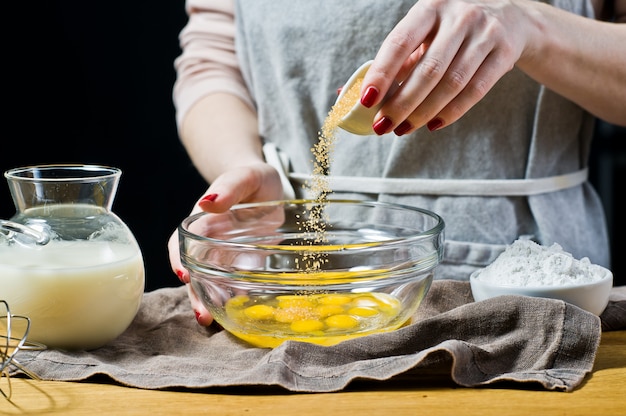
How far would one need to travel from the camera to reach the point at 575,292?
0.91 metres

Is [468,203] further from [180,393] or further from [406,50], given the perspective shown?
[180,393]

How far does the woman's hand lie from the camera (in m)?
0.87

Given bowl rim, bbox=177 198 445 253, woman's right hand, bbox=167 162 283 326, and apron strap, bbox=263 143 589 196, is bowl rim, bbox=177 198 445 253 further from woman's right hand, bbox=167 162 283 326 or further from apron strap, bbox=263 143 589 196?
apron strap, bbox=263 143 589 196

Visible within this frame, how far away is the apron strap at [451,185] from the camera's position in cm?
133

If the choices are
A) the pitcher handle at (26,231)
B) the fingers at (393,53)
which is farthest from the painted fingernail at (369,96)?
the pitcher handle at (26,231)

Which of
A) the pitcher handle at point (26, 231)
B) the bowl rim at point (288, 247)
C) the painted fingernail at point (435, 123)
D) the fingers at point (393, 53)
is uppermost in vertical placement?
the fingers at point (393, 53)

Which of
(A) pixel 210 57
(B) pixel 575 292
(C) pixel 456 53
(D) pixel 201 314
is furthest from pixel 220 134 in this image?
(B) pixel 575 292

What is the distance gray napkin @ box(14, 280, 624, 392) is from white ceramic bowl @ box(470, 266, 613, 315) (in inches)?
2.0

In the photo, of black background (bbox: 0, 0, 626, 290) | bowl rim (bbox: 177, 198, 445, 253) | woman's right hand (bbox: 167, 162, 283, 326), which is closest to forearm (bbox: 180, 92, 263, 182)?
woman's right hand (bbox: 167, 162, 283, 326)

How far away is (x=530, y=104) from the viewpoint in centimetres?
133

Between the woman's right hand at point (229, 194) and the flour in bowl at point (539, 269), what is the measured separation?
1.12 ft

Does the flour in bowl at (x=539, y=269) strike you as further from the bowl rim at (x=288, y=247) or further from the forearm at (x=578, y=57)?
the forearm at (x=578, y=57)

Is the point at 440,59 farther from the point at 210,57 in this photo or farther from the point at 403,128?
the point at 210,57

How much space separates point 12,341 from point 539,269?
2.04 feet
